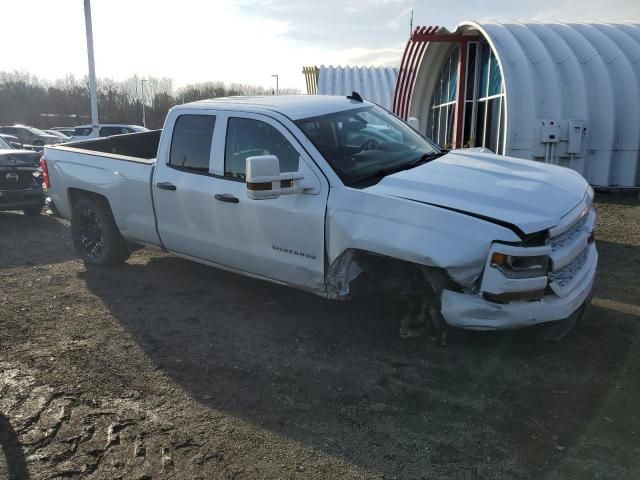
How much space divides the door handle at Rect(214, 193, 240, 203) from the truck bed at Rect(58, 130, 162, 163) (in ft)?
8.62

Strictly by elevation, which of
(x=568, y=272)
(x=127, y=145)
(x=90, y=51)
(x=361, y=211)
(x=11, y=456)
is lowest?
(x=11, y=456)

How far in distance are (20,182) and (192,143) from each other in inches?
240

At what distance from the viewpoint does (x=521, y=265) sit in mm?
3570

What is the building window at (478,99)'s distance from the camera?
14.3 m

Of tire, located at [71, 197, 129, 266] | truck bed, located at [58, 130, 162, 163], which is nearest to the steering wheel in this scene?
tire, located at [71, 197, 129, 266]

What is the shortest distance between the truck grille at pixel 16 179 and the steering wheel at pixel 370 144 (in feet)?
24.7

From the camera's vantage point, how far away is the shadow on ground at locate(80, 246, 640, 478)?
2.99 metres

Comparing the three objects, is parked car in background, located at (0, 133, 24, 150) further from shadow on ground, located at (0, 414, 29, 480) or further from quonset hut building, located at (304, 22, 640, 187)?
quonset hut building, located at (304, 22, 640, 187)

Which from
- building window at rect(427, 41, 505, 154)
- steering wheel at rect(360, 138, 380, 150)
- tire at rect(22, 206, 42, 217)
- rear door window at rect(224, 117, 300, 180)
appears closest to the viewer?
rear door window at rect(224, 117, 300, 180)

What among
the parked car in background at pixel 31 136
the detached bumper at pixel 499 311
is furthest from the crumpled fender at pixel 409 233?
the parked car in background at pixel 31 136

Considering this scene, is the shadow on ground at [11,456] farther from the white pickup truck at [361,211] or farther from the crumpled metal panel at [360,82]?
the crumpled metal panel at [360,82]

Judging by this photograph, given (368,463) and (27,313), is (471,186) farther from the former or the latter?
(27,313)

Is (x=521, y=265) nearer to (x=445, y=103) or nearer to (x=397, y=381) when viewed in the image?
(x=397, y=381)

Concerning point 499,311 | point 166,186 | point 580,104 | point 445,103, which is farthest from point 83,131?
point 499,311
